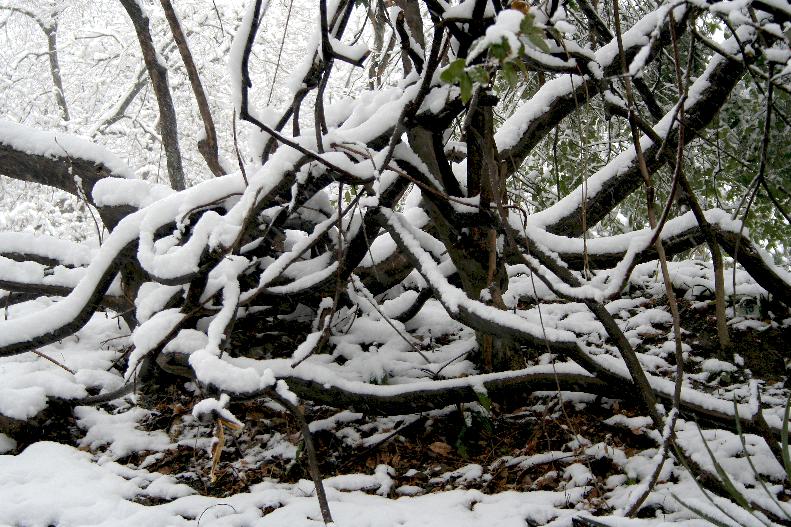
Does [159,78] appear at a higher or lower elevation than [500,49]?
higher

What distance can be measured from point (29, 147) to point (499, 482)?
121 inches

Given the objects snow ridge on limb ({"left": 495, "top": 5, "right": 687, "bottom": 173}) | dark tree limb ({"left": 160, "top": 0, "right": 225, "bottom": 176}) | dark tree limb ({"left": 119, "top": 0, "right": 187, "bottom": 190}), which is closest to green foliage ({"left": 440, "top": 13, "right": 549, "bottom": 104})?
snow ridge on limb ({"left": 495, "top": 5, "right": 687, "bottom": 173})

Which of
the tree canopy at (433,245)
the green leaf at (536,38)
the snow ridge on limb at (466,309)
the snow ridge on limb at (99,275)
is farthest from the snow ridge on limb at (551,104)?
the green leaf at (536,38)

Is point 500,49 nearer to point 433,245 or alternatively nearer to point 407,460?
point 407,460

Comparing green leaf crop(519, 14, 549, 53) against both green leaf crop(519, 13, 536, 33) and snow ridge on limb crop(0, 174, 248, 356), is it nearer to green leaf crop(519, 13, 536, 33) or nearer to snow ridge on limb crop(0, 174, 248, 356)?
green leaf crop(519, 13, 536, 33)

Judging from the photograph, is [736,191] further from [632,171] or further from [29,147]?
[29,147]

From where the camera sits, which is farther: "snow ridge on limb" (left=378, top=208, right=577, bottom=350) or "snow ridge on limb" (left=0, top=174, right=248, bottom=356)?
"snow ridge on limb" (left=0, top=174, right=248, bottom=356)

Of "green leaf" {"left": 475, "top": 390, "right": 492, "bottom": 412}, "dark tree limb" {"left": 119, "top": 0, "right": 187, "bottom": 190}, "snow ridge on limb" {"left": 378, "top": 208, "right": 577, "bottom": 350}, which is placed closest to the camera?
"snow ridge on limb" {"left": 378, "top": 208, "right": 577, "bottom": 350}

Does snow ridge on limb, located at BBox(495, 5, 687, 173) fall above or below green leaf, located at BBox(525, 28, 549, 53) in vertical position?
above

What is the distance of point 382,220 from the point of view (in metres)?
2.32

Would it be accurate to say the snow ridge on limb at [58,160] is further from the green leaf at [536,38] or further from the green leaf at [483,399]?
the green leaf at [536,38]

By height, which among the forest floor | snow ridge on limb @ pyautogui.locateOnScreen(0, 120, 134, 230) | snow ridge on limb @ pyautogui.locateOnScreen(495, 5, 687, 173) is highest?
snow ridge on limb @ pyautogui.locateOnScreen(0, 120, 134, 230)

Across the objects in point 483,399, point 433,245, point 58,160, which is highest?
point 58,160

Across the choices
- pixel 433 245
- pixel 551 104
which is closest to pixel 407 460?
pixel 433 245
